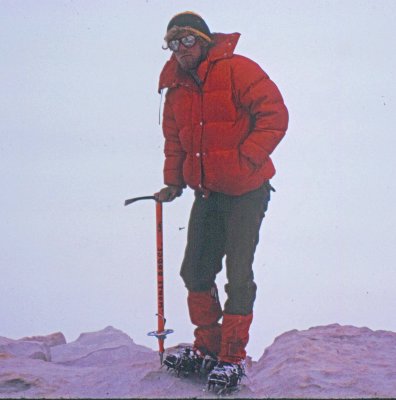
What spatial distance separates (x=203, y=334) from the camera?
5.59 meters

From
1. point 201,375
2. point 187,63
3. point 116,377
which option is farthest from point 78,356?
point 187,63

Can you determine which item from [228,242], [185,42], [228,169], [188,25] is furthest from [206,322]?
[188,25]

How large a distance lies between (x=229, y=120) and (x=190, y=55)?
563mm

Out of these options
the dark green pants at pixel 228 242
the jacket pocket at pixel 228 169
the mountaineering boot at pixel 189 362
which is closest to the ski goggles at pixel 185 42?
the jacket pocket at pixel 228 169

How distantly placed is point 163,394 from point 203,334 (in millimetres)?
652

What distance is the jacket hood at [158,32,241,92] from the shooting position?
5.21 m

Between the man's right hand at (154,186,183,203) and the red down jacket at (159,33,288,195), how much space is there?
1.30 ft

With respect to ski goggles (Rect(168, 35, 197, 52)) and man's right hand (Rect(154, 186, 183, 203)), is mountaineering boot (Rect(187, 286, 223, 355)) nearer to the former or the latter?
man's right hand (Rect(154, 186, 183, 203))

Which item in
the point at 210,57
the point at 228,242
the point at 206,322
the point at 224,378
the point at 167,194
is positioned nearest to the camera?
the point at 224,378

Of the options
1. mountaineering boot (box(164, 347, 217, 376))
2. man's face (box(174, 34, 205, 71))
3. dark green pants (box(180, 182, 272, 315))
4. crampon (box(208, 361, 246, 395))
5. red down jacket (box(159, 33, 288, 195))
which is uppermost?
man's face (box(174, 34, 205, 71))

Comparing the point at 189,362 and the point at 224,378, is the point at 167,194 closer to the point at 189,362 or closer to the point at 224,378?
the point at 189,362

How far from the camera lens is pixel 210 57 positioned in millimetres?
5203

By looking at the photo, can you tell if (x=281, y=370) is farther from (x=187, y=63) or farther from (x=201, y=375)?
(x=187, y=63)

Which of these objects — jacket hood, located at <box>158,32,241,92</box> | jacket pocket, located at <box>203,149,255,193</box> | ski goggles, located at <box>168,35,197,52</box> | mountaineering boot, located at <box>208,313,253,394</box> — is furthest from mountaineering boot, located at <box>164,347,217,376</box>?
ski goggles, located at <box>168,35,197,52</box>
